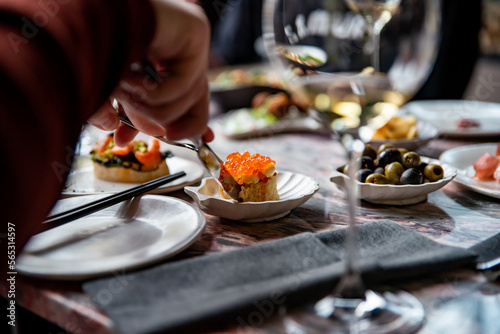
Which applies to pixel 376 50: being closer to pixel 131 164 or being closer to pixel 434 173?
pixel 434 173

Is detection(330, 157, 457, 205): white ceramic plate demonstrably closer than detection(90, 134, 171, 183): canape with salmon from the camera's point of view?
Yes

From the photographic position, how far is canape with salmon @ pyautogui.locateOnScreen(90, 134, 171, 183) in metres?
1.46

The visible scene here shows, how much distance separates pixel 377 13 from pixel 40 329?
90 centimetres

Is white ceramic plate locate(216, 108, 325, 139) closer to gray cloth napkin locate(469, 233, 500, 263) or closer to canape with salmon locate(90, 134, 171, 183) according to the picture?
canape with salmon locate(90, 134, 171, 183)

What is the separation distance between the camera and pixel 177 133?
3.17 ft

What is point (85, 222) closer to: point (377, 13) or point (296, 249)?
point (296, 249)

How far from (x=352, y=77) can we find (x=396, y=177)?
0.58 metres

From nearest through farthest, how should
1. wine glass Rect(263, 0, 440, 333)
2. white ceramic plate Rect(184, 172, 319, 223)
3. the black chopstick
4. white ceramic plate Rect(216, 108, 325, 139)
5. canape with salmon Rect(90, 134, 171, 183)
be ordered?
wine glass Rect(263, 0, 440, 333), the black chopstick, white ceramic plate Rect(184, 172, 319, 223), canape with salmon Rect(90, 134, 171, 183), white ceramic plate Rect(216, 108, 325, 139)

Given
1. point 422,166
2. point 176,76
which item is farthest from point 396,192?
point 176,76

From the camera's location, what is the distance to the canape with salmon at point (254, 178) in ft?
3.68

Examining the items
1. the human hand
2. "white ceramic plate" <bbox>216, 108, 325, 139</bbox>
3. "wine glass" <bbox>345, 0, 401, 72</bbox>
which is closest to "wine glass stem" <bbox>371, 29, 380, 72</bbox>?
"wine glass" <bbox>345, 0, 401, 72</bbox>

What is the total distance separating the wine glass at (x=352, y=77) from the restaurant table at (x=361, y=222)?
51 mm

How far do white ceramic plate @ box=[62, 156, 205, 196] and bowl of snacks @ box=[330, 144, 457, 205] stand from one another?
1.21 ft

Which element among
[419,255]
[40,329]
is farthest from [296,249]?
[40,329]
